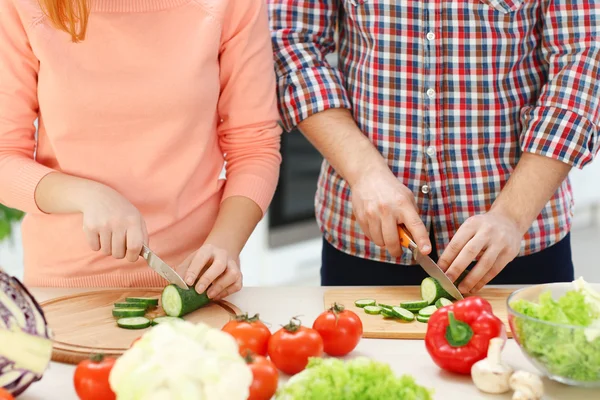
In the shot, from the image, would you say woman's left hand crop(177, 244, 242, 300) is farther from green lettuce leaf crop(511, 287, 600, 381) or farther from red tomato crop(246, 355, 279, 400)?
green lettuce leaf crop(511, 287, 600, 381)

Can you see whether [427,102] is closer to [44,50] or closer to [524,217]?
[524,217]

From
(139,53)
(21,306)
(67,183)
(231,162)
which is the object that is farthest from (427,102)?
(21,306)

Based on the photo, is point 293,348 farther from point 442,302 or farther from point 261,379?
point 442,302

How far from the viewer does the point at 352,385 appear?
1.04 meters

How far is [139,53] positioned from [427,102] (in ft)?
2.18

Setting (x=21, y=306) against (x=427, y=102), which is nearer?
(x=21, y=306)

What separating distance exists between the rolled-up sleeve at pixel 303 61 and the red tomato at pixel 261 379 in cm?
89

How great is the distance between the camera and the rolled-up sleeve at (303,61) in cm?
192

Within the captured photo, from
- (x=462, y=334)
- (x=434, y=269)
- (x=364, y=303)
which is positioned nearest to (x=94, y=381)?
(x=462, y=334)

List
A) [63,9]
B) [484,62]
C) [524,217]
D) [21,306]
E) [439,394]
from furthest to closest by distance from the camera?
[484,62] < [524,217] < [63,9] < [439,394] < [21,306]

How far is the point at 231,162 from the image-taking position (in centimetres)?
189

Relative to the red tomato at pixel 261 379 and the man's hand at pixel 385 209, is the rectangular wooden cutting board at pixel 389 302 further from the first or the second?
the red tomato at pixel 261 379

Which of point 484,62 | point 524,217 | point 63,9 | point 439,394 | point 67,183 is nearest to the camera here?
point 439,394

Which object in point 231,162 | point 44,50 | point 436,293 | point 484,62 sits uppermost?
point 44,50
